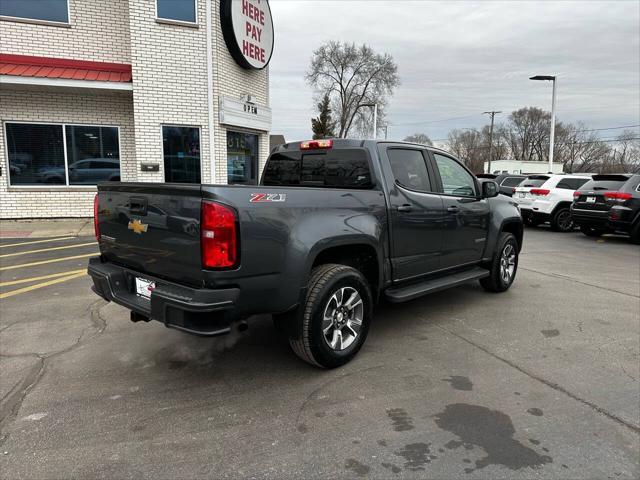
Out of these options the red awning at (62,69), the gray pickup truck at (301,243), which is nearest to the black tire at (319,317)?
the gray pickup truck at (301,243)

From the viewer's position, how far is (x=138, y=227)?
3.41 metres

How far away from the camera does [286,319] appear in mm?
3465

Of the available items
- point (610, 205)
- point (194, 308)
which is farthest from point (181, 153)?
point (610, 205)

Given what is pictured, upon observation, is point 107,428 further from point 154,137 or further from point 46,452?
point 154,137

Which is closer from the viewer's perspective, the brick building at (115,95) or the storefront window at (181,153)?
the brick building at (115,95)

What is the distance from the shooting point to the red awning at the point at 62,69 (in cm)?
1055

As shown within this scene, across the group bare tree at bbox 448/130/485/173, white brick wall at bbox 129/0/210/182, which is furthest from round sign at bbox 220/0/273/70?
bare tree at bbox 448/130/485/173

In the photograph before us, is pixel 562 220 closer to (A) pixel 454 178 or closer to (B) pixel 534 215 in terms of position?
(B) pixel 534 215

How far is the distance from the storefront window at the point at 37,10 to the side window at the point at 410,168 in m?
11.2

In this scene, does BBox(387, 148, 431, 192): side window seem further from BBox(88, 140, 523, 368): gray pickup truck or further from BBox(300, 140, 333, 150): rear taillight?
BBox(300, 140, 333, 150): rear taillight

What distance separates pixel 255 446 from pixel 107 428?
0.97m

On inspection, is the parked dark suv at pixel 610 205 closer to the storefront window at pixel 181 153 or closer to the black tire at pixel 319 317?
the black tire at pixel 319 317

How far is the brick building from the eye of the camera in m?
11.1

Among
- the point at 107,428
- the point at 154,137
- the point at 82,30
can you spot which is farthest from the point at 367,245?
the point at 82,30
